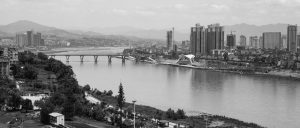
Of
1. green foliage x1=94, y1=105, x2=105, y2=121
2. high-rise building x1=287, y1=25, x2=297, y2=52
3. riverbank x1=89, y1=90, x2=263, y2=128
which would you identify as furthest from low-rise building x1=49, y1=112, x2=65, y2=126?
high-rise building x1=287, y1=25, x2=297, y2=52

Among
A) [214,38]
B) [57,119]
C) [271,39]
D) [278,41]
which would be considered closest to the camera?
[57,119]

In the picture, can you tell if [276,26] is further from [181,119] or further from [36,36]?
[181,119]

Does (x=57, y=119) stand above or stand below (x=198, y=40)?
below

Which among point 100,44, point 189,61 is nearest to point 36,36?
point 100,44

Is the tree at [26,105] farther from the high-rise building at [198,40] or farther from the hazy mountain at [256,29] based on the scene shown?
the hazy mountain at [256,29]

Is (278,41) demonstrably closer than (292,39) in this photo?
No

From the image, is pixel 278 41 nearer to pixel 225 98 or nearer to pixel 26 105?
pixel 225 98

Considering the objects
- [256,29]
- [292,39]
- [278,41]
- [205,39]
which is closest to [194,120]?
[205,39]

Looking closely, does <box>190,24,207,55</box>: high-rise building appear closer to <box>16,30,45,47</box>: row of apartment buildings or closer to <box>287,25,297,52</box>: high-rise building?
<box>287,25,297,52</box>: high-rise building

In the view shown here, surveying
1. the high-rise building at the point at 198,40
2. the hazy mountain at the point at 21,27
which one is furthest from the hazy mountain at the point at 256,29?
the high-rise building at the point at 198,40
